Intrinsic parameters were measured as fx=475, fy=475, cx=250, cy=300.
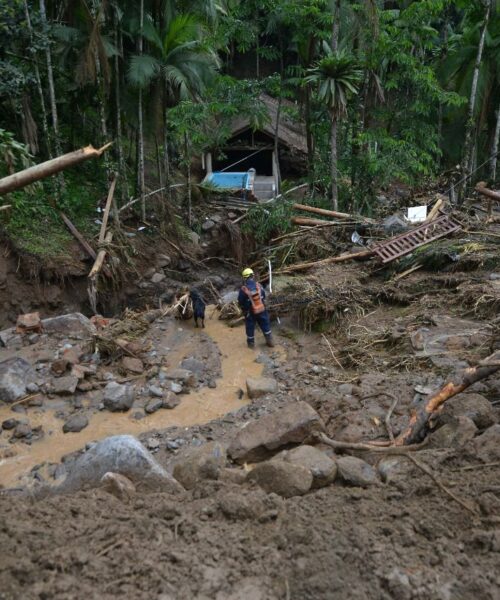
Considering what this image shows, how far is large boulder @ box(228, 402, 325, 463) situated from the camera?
209 inches

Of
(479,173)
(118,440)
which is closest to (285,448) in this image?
(118,440)

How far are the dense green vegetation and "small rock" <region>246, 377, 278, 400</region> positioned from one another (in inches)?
245

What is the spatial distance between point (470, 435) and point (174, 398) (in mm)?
4387

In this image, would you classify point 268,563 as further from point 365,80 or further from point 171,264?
point 365,80

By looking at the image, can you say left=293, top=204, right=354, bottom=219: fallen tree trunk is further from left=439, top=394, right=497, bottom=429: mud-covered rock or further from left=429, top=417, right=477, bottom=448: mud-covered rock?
left=429, top=417, right=477, bottom=448: mud-covered rock

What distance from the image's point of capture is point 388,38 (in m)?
14.1

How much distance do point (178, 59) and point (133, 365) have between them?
893 cm

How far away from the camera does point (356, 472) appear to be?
13.4 feet

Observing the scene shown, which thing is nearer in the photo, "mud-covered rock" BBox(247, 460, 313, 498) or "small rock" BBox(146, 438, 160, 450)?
"mud-covered rock" BBox(247, 460, 313, 498)

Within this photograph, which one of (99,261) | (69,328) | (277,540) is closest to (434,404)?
(277,540)

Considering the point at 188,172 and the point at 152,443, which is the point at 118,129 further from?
the point at 152,443

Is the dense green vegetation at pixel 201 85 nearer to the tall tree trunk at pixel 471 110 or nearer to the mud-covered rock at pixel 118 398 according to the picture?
the tall tree trunk at pixel 471 110

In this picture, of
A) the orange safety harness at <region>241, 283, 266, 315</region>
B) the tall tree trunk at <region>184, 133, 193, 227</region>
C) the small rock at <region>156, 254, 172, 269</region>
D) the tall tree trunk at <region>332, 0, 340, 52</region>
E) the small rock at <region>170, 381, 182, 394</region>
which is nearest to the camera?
the small rock at <region>170, 381, 182, 394</region>

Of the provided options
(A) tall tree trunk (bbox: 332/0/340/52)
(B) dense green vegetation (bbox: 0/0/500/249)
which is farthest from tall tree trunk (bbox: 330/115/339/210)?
(A) tall tree trunk (bbox: 332/0/340/52)
